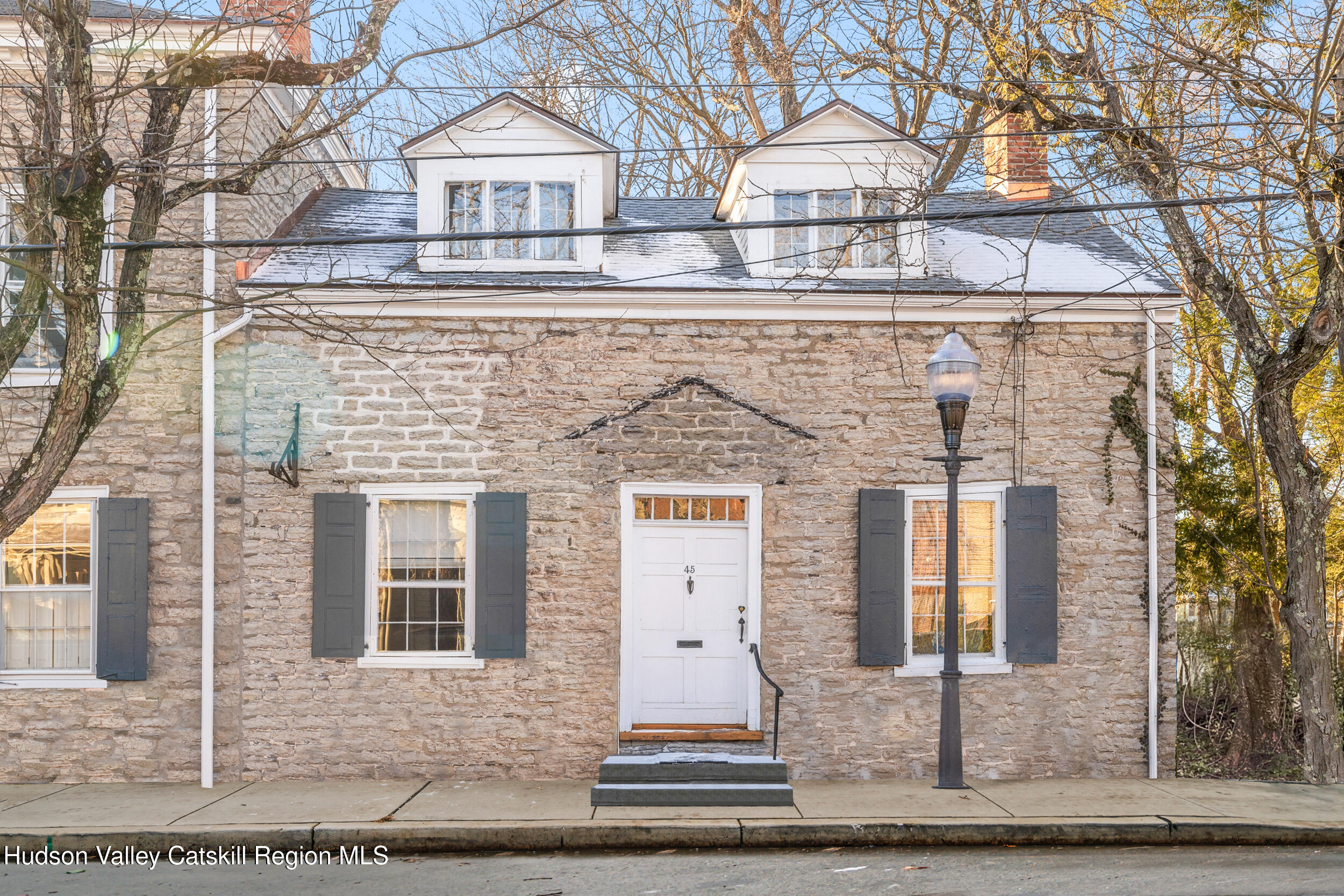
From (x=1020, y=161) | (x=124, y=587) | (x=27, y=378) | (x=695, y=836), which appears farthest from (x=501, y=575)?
(x=1020, y=161)

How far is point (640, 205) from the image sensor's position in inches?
457

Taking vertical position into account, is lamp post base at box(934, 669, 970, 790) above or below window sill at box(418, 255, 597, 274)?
below

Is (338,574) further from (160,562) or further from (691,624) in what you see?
(691,624)

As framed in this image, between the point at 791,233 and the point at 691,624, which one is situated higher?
the point at 791,233

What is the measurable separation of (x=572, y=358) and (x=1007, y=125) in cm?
521

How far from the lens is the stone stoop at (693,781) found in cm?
768

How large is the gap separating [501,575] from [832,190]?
15.1ft

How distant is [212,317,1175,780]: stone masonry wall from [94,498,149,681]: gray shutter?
778mm

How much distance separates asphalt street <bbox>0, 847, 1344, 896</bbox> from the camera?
232 inches

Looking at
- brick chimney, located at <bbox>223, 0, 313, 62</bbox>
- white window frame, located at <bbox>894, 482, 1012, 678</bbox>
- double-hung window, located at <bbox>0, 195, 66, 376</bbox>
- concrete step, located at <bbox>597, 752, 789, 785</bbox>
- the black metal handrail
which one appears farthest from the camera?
white window frame, located at <bbox>894, 482, 1012, 678</bbox>

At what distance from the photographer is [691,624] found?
9.05 meters

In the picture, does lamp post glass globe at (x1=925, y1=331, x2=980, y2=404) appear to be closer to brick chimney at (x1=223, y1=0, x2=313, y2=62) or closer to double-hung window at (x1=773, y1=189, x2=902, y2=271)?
double-hung window at (x1=773, y1=189, x2=902, y2=271)

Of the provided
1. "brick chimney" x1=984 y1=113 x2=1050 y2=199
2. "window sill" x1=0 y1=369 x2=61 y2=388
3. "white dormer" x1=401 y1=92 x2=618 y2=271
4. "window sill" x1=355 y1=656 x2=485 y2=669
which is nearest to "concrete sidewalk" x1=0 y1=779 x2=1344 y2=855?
Result: "window sill" x1=355 y1=656 x2=485 y2=669

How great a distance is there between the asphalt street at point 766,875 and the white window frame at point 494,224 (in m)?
4.98
